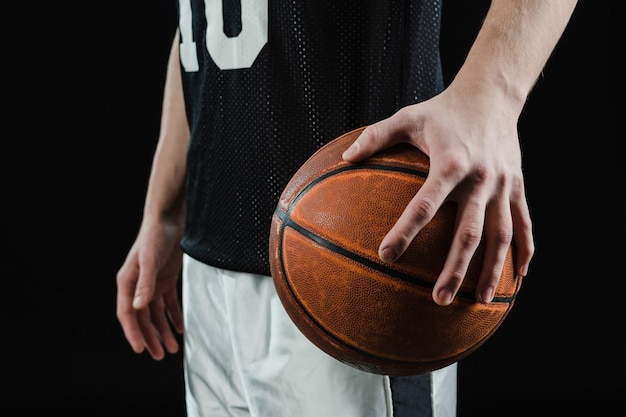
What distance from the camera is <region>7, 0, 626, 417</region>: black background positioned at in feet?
8.41

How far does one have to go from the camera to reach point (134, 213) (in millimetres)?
2725

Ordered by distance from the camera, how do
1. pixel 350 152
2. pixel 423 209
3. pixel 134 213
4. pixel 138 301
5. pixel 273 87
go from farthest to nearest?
pixel 134 213, pixel 138 301, pixel 273 87, pixel 350 152, pixel 423 209

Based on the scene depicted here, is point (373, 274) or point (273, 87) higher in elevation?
point (273, 87)

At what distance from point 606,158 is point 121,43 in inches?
64.6

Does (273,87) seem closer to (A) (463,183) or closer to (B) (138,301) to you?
(A) (463,183)

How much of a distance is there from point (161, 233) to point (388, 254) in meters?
0.73

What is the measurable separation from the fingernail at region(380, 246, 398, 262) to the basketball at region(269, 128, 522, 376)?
0.04 meters

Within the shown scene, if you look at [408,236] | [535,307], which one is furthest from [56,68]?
[408,236]

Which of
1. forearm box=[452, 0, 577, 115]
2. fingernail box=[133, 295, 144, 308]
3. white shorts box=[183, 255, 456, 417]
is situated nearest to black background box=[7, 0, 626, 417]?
fingernail box=[133, 295, 144, 308]

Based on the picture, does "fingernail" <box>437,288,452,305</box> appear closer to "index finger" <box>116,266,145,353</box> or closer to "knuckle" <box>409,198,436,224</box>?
"knuckle" <box>409,198,436,224</box>

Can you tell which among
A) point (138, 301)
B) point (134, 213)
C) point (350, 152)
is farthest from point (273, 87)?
point (134, 213)

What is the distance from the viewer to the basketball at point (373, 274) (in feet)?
2.67

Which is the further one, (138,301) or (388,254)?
(138,301)

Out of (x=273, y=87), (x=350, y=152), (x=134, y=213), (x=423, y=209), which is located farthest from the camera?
(x=134, y=213)
